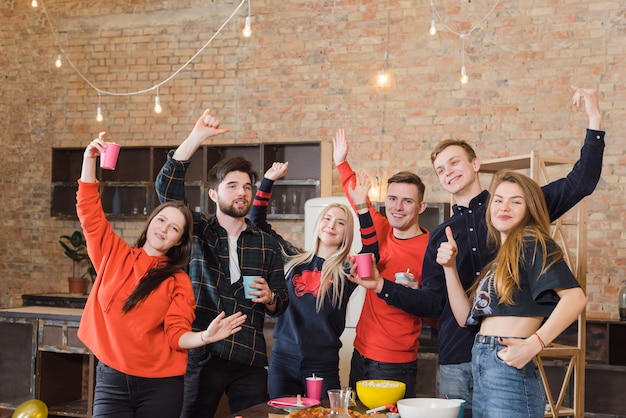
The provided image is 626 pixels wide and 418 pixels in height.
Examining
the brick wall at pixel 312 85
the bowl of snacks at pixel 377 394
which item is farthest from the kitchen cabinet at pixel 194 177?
the bowl of snacks at pixel 377 394

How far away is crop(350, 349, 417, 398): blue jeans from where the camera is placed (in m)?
3.40

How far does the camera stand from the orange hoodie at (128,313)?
9.43 ft

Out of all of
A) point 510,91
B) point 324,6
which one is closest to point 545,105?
point 510,91

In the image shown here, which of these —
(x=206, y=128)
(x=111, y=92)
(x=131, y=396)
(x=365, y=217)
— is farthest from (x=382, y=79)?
(x=131, y=396)

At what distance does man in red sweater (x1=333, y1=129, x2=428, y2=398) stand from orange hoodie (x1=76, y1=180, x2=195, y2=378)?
90 cm

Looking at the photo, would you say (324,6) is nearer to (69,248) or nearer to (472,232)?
(69,248)

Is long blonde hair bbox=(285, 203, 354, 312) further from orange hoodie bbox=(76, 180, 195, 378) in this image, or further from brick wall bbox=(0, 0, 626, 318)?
brick wall bbox=(0, 0, 626, 318)

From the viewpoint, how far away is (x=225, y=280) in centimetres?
331

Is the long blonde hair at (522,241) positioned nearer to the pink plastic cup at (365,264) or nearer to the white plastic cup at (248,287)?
the pink plastic cup at (365,264)

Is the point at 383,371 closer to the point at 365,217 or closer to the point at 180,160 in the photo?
the point at 365,217

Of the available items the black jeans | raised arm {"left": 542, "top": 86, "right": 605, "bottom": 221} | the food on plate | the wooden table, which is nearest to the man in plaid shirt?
the black jeans

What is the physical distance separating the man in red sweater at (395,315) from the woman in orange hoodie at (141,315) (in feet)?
2.83

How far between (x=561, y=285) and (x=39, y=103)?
25.1 ft

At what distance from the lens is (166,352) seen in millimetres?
2943
